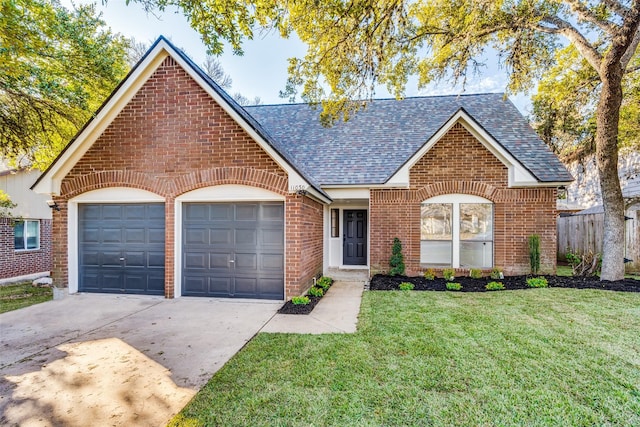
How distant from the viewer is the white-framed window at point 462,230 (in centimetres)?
969

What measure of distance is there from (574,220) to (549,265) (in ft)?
16.0

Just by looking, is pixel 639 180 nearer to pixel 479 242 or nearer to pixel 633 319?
pixel 479 242

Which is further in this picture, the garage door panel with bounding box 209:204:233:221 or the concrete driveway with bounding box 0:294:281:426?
the garage door panel with bounding box 209:204:233:221

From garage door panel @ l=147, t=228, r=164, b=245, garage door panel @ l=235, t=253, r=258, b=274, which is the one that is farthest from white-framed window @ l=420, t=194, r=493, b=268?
garage door panel @ l=147, t=228, r=164, b=245

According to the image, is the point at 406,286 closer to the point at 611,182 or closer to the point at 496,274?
the point at 496,274

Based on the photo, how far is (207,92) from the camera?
25.1 ft

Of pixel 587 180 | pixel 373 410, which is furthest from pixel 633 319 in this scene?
pixel 587 180

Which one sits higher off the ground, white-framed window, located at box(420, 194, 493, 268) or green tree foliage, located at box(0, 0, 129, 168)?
green tree foliage, located at box(0, 0, 129, 168)

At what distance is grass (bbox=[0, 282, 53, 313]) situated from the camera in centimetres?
782

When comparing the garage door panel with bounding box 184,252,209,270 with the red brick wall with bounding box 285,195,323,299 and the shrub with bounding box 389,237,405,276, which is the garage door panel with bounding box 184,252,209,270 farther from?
the shrub with bounding box 389,237,405,276

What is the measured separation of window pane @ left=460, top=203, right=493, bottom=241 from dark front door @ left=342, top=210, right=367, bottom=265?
3.54 m

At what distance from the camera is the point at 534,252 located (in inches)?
361

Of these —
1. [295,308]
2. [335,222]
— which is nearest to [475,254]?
[335,222]

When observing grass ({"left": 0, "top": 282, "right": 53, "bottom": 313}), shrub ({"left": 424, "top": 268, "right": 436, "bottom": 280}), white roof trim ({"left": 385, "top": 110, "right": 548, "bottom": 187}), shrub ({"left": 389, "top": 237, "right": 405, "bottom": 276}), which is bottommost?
grass ({"left": 0, "top": 282, "right": 53, "bottom": 313})
